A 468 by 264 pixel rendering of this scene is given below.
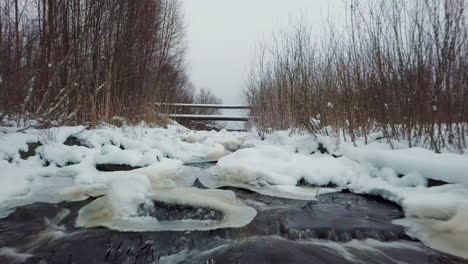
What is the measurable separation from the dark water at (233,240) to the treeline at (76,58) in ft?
5.98

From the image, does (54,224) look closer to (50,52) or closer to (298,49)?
(50,52)

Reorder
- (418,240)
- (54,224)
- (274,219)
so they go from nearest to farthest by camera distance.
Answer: (418,240)
(54,224)
(274,219)

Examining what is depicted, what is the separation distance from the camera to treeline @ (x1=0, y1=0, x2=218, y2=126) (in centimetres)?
342

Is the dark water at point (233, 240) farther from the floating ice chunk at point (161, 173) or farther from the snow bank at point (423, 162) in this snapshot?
the floating ice chunk at point (161, 173)

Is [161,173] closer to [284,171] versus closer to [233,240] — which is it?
[284,171]

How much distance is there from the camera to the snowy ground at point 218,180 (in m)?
1.90

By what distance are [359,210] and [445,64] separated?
Answer: 1.72 m

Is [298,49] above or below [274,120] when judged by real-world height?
above

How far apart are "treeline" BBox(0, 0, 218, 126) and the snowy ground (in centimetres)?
66

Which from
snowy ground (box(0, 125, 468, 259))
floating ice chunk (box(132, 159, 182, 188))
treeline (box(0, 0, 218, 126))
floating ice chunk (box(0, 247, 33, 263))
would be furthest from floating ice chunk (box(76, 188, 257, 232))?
treeline (box(0, 0, 218, 126))

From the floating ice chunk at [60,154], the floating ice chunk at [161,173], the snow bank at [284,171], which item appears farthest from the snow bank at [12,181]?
the snow bank at [284,171]

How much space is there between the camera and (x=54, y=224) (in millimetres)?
1916

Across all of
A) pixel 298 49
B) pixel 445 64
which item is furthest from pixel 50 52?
Result: pixel 445 64

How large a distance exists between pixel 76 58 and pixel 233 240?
4258 millimetres
